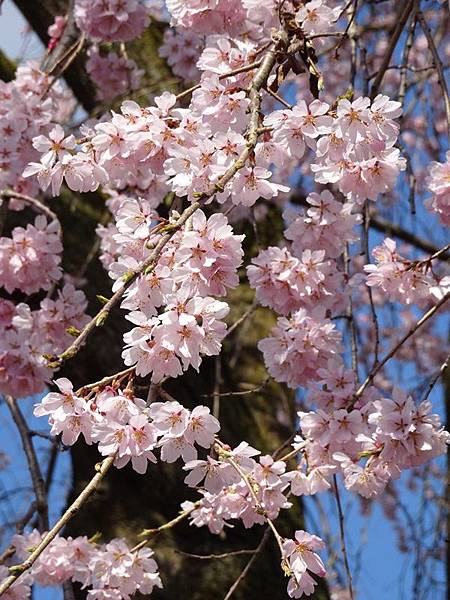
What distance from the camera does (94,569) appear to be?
5.77ft

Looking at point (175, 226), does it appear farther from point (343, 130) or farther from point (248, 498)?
point (248, 498)

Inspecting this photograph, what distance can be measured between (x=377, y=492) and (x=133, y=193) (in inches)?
45.8

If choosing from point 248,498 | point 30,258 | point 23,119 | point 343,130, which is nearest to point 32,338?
point 30,258

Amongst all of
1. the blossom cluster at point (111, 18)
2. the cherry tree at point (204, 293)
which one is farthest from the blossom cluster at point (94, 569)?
the blossom cluster at point (111, 18)

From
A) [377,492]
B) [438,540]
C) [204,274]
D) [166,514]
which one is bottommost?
[438,540]

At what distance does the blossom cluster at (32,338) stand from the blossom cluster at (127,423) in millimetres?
750

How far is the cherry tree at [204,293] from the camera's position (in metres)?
1.27

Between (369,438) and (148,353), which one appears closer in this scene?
(148,353)

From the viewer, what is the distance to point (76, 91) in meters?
3.33

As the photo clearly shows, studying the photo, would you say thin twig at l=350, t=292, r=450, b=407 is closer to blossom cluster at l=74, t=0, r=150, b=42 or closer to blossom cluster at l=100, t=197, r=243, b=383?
blossom cluster at l=100, t=197, r=243, b=383

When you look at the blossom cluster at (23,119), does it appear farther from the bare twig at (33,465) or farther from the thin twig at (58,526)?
the thin twig at (58,526)

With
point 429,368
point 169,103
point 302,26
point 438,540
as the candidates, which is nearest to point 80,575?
point 169,103

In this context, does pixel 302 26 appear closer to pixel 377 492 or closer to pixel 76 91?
pixel 377 492

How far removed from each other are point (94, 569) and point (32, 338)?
1.96 ft
